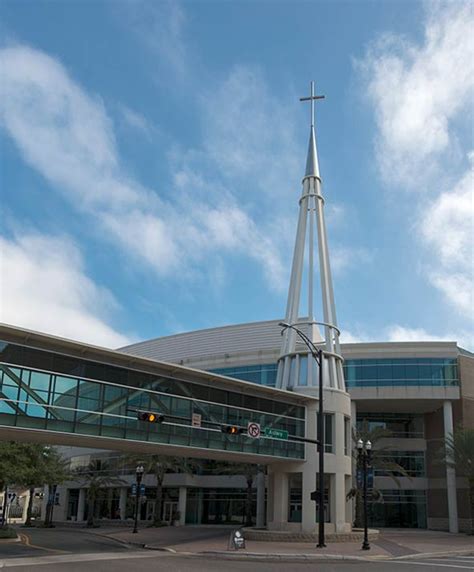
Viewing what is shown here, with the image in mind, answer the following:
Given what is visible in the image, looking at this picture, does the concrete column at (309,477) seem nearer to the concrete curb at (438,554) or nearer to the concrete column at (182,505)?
the concrete curb at (438,554)

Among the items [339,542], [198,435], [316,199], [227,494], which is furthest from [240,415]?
[227,494]

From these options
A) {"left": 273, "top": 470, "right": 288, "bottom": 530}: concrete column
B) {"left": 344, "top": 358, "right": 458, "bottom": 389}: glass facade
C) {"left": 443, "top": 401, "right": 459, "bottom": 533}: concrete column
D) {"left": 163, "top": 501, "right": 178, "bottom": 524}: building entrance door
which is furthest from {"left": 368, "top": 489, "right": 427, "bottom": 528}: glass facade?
{"left": 273, "top": 470, "right": 288, "bottom": 530}: concrete column

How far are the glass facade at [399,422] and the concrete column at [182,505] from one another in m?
18.6

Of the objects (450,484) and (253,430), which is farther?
(450,484)

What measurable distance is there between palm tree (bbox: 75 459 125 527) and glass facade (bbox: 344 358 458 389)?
25466mm

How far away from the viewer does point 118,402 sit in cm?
3017

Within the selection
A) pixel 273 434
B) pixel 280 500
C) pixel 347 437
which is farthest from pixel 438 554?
pixel 347 437

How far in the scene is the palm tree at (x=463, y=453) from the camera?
49250 millimetres

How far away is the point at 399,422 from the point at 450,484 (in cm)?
1006

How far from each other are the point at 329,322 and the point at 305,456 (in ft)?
33.1

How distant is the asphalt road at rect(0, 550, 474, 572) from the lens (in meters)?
21.2

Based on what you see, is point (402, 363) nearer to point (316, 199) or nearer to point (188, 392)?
point (316, 199)

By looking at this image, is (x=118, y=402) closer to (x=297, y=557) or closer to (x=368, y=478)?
(x=297, y=557)

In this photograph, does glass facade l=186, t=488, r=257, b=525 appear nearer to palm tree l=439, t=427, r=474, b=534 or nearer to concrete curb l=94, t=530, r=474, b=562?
palm tree l=439, t=427, r=474, b=534
